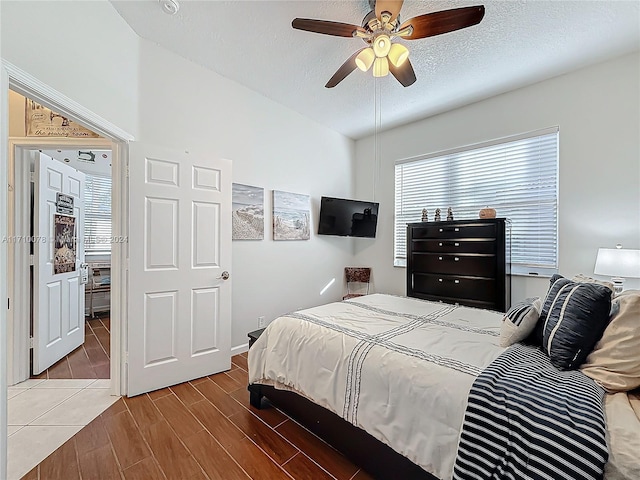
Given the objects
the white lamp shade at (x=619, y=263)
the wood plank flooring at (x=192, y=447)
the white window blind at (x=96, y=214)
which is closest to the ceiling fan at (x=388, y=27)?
the white lamp shade at (x=619, y=263)

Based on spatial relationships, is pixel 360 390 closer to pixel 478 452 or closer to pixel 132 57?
pixel 478 452

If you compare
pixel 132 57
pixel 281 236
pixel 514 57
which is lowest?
pixel 281 236

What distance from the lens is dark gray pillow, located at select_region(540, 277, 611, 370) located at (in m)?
1.20

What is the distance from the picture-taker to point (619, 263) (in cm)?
230

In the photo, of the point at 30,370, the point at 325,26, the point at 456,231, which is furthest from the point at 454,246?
the point at 30,370

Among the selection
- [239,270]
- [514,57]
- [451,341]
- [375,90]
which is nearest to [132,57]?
[239,270]

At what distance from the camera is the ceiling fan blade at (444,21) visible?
1.64 meters

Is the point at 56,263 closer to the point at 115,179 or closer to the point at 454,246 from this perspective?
the point at 115,179

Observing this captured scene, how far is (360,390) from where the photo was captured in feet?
4.85

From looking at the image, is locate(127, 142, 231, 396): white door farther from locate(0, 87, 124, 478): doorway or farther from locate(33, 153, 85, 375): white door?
locate(33, 153, 85, 375): white door

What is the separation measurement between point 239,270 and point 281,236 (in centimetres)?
72

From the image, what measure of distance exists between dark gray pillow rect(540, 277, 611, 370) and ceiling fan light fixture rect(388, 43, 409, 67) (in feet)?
6.03

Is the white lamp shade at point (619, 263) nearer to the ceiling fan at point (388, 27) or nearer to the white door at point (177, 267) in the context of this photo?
the ceiling fan at point (388, 27)

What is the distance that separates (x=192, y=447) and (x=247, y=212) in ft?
7.31
